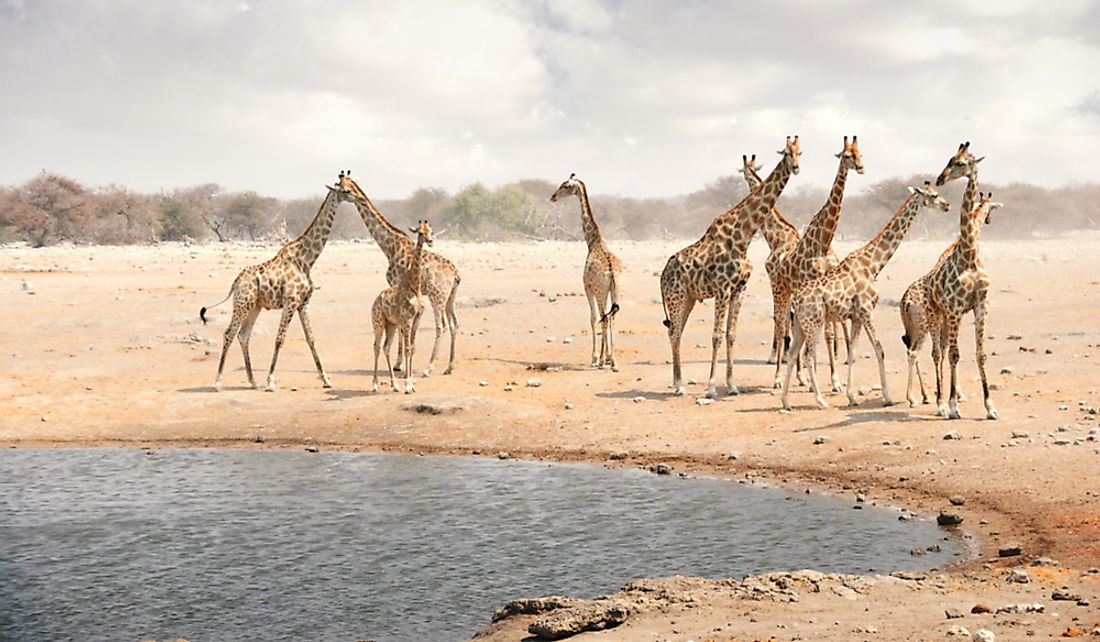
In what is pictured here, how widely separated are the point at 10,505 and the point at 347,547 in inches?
165

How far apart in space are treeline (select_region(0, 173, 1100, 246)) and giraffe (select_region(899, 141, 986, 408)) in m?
49.6

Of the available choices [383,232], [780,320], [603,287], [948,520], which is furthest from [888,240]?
[383,232]

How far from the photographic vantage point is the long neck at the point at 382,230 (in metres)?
20.0

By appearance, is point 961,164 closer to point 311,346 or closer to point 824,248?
point 824,248

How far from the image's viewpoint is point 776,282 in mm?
18453

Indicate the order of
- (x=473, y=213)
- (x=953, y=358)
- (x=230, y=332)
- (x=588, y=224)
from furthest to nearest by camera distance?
1. (x=473, y=213)
2. (x=588, y=224)
3. (x=230, y=332)
4. (x=953, y=358)

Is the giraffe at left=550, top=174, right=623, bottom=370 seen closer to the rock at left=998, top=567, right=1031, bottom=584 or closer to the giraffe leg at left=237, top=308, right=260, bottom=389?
the giraffe leg at left=237, top=308, right=260, bottom=389

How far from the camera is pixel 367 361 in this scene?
22141mm

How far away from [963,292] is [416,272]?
771 cm

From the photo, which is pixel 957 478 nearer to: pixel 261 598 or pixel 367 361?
pixel 261 598

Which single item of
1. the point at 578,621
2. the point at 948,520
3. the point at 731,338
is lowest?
the point at 578,621

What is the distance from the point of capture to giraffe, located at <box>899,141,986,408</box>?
47.6 feet

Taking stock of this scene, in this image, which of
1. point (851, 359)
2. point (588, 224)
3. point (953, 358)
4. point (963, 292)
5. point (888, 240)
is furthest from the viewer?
point (588, 224)

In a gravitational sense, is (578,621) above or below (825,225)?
below
